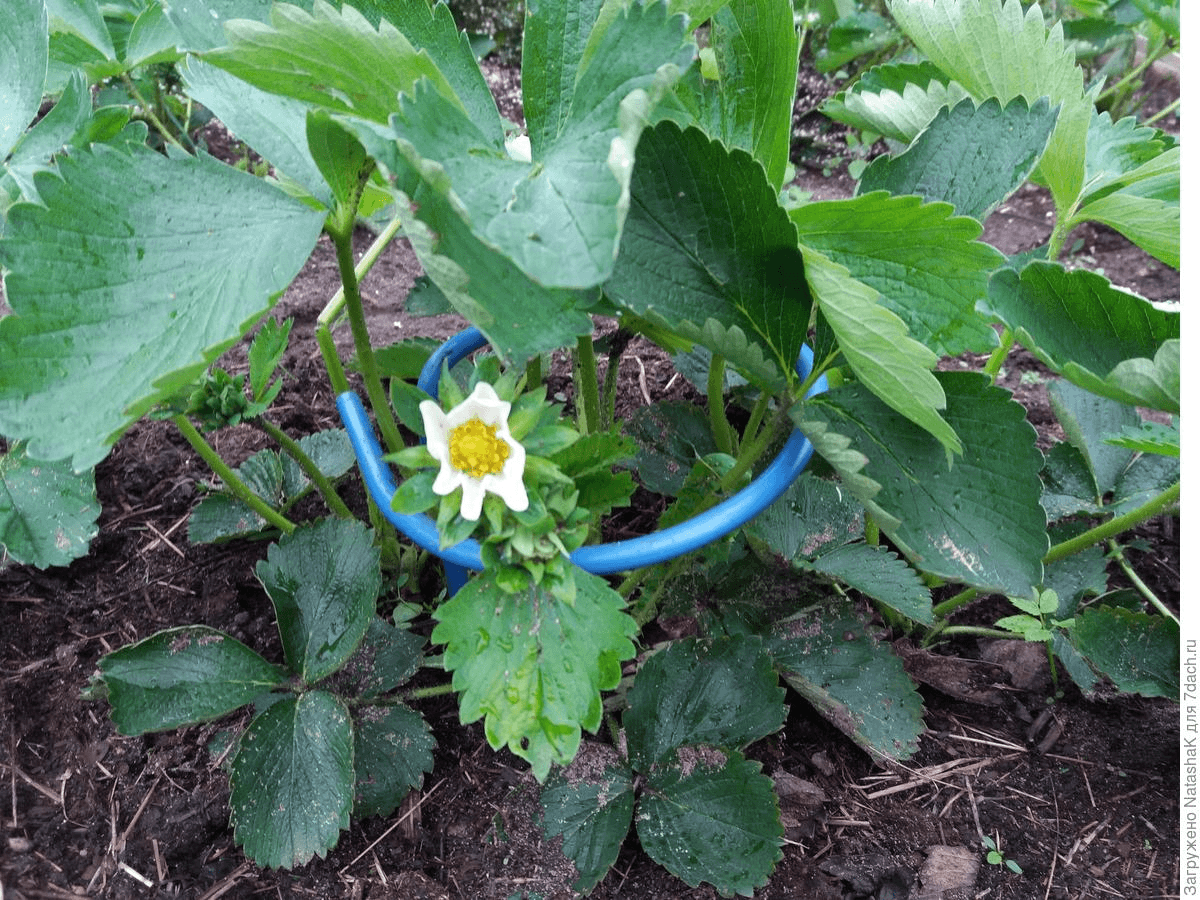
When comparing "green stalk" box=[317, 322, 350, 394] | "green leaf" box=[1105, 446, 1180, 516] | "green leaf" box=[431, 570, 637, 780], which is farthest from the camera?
"green leaf" box=[1105, 446, 1180, 516]

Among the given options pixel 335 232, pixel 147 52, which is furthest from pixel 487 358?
pixel 147 52

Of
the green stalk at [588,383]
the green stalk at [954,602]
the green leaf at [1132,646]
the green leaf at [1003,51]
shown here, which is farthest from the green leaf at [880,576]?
the green leaf at [1003,51]

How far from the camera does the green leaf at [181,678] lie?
1.03 metres

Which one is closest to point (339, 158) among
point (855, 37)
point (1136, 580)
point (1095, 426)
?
point (1095, 426)

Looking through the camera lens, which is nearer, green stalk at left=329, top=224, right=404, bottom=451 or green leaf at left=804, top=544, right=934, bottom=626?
green stalk at left=329, top=224, right=404, bottom=451

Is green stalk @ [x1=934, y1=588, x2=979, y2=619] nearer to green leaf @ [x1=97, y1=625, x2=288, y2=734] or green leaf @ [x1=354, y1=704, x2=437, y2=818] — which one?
green leaf @ [x1=354, y1=704, x2=437, y2=818]

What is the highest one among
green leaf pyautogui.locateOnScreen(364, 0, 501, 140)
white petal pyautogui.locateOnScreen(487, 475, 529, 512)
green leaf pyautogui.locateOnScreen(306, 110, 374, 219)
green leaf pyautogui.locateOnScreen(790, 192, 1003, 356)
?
green leaf pyautogui.locateOnScreen(364, 0, 501, 140)

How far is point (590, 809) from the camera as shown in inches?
43.4

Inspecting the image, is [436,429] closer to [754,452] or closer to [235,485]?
[754,452]

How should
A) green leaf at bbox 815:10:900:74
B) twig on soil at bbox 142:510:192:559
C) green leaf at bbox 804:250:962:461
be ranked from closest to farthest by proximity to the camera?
green leaf at bbox 804:250:962:461 → twig on soil at bbox 142:510:192:559 → green leaf at bbox 815:10:900:74

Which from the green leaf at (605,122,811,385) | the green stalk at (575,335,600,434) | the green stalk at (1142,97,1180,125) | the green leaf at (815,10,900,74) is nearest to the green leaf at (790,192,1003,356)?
the green leaf at (605,122,811,385)

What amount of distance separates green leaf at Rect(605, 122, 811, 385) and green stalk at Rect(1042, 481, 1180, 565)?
0.45 metres

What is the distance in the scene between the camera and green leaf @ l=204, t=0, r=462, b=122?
661 millimetres

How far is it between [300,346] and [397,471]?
0.69m
